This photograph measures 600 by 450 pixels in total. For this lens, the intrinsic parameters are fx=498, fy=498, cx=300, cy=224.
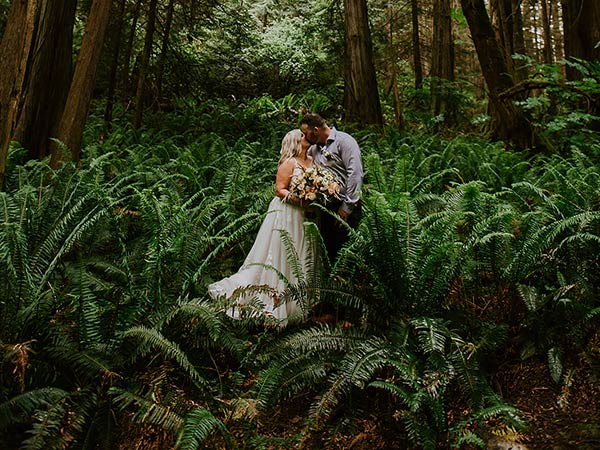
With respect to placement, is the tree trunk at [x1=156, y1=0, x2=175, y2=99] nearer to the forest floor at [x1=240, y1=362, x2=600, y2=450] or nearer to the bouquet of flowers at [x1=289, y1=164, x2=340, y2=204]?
the bouquet of flowers at [x1=289, y1=164, x2=340, y2=204]

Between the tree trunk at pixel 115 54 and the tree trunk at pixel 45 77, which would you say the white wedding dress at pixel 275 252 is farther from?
the tree trunk at pixel 115 54

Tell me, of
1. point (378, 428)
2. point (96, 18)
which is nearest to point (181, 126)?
point (96, 18)

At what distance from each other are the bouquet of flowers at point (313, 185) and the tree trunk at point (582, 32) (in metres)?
7.24

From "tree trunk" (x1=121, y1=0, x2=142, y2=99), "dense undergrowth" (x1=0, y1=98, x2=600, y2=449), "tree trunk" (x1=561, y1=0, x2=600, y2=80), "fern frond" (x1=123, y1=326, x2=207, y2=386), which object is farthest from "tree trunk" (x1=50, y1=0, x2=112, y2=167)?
"tree trunk" (x1=561, y1=0, x2=600, y2=80)

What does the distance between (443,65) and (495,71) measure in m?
5.30

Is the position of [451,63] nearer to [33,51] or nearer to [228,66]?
[228,66]

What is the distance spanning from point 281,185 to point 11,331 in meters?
2.20

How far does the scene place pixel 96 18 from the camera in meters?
6.53

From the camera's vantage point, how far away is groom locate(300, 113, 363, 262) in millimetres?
4320

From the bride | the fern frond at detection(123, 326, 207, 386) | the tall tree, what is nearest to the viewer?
the fern frond at detection(123, 326, 207, 386)

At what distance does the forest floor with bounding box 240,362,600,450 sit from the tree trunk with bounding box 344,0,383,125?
315 inches

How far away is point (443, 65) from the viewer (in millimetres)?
14117

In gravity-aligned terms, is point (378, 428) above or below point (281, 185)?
below

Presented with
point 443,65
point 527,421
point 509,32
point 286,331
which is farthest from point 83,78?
point 509,32
